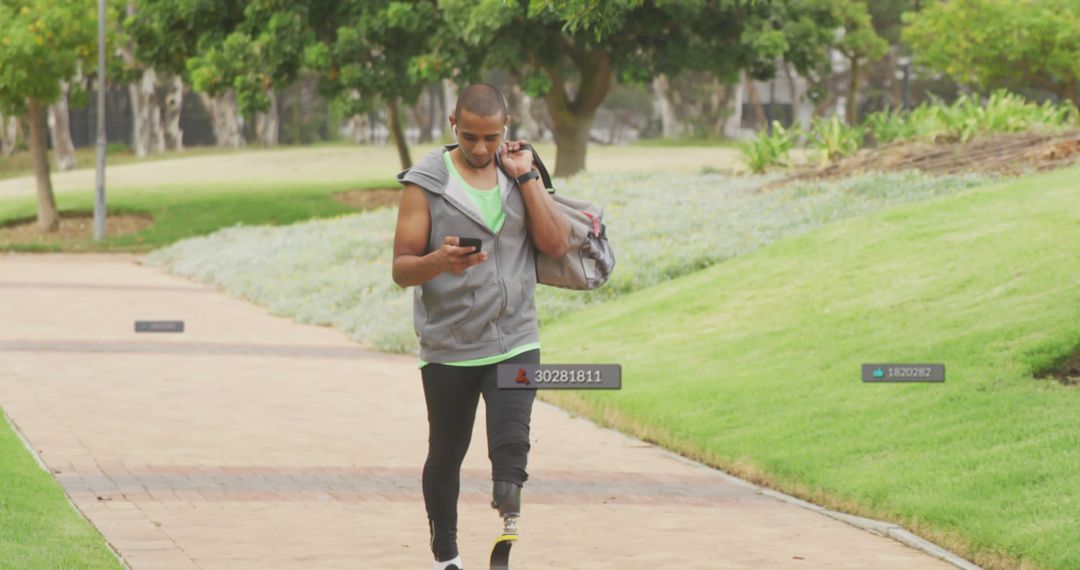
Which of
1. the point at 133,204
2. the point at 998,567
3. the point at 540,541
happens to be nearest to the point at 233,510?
the point at 540,541

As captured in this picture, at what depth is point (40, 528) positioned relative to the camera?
8.07 meters

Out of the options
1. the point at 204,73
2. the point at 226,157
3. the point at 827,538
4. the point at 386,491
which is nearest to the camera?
the point at 827,538

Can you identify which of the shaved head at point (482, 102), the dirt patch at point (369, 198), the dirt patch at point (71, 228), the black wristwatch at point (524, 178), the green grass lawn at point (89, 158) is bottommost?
the green grass lawn at point (89, 158)

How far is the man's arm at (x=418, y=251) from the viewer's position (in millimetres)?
5980

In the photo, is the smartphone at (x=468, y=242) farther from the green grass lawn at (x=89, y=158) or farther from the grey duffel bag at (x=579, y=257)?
the green grass lawn at (x=89, y=158)

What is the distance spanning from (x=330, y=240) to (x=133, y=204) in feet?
47.4

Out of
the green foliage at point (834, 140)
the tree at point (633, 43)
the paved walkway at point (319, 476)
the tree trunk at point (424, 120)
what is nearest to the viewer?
the paved walkway at point (319, 476)

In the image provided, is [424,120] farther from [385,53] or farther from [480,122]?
[480,122]

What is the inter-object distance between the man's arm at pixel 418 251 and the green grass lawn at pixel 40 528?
6.98 ft

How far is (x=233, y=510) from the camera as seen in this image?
9.23 meters

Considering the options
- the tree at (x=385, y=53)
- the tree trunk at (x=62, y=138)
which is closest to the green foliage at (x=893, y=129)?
the tree at (x=385, y=53)

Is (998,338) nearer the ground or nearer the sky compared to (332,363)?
nearer the sky

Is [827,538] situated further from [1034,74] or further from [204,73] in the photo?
[1034,74]

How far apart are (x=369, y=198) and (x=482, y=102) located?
3625 centimetres
